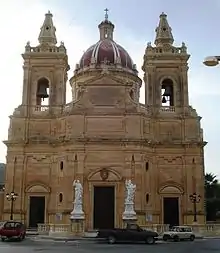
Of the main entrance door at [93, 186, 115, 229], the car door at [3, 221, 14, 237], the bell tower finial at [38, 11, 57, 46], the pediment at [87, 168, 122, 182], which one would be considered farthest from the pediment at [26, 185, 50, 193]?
the bell tower finial at [38, 11, 57, 46]

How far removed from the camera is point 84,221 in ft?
122

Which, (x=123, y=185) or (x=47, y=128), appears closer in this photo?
(x=123, y=185)

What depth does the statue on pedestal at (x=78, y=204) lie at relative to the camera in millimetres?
35469

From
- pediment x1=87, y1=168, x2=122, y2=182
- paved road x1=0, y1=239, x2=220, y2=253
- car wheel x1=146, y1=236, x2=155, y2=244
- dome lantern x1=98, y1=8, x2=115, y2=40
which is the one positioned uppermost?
dome lantern x1=98, y1=8, x2=115, y2=40

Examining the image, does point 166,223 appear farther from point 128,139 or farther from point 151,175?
point 128,139

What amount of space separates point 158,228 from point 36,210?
10.8m

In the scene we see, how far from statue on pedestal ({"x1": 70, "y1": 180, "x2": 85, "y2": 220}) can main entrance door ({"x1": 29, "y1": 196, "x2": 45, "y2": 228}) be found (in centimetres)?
478

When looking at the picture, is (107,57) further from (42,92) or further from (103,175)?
(103,175)

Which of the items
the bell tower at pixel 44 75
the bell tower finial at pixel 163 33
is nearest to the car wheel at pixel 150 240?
the bell tower at pixel 44 75

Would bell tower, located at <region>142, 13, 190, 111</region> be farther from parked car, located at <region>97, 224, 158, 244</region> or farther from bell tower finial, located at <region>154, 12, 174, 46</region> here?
parked car, located at <region>97, 224, 158, 244</region>

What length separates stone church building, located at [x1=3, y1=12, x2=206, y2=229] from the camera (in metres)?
39.0

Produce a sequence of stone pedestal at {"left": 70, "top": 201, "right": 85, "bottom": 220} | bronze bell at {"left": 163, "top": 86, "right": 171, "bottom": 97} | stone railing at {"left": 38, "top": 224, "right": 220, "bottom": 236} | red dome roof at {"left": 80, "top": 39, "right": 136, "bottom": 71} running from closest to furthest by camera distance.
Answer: stone pedestal at {"left": 70, "top": 201, "right": 85, "bottom": 220} < stone railing at {"left": 38, "top": 224, "right": 220, "bottom": 236} < bronze bell at {"left": 163, "top": 86, "right": 171, "bottom": 97} < red dome roof at {"left": 80, "top": 39, "right": 136, "bottom": 71}

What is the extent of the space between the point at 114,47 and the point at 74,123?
13.3 metres

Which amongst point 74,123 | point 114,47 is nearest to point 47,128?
point 74,123
